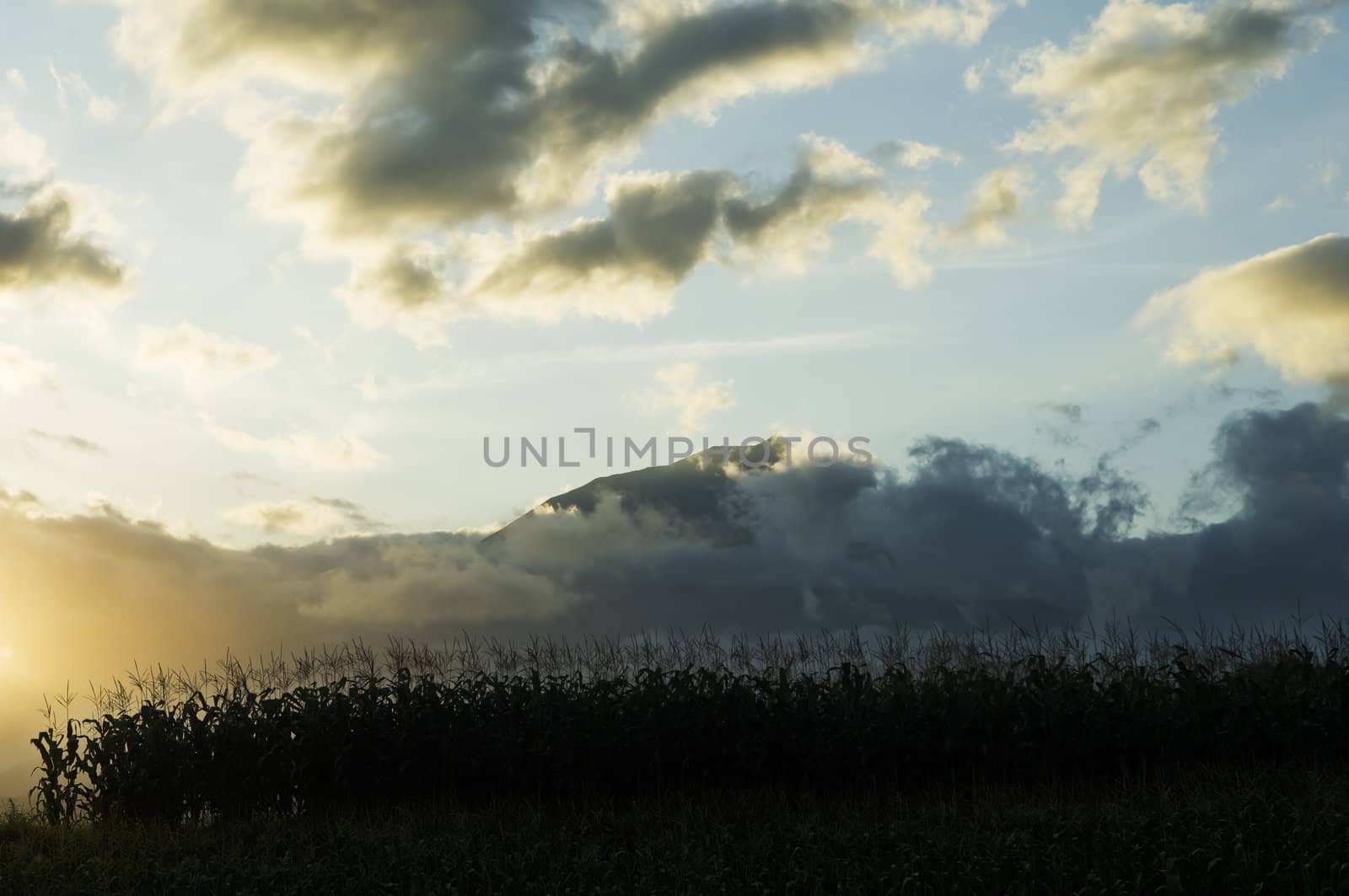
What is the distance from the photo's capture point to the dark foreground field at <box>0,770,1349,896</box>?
9.95 meters

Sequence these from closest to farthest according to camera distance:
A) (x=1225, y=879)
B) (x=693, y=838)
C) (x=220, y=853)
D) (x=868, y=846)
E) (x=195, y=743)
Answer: (x=1225, y=879) → (x=868, y=846) → (x=693, y=838) → (x=220, y=853) → (x=195, y=743)

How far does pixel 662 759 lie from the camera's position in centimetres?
1562

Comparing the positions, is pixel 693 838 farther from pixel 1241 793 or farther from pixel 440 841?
pixel 1241 793

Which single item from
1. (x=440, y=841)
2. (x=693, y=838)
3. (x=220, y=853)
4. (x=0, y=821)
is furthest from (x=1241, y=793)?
(x=0, y=821)

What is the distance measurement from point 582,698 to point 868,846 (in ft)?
19.3

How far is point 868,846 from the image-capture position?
11266 millimetres

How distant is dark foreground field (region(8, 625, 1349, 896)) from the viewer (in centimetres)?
1283

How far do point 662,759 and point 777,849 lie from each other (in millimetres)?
4558

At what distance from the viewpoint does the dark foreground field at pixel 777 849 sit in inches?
392

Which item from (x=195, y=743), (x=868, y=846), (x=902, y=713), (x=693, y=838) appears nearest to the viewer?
(x=868, y=846)

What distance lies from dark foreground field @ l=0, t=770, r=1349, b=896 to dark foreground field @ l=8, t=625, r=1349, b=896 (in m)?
0.08

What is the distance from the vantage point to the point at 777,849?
443 inches

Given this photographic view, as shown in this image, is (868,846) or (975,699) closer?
(868,846)

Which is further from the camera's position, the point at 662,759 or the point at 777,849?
the point at 662,759
